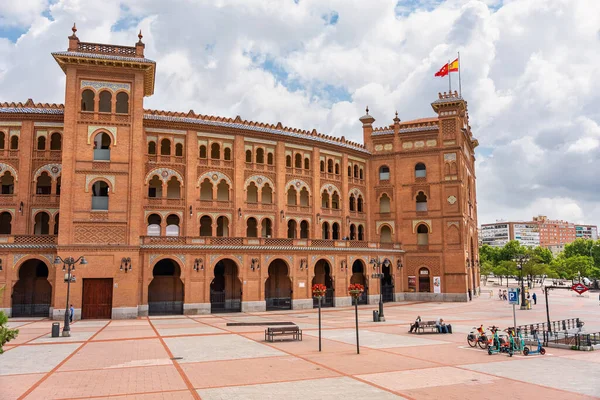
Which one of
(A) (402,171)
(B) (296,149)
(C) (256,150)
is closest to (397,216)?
(A) (402,171)

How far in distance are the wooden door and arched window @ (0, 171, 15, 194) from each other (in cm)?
1142

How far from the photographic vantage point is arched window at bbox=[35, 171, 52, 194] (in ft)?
134

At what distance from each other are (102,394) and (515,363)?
1487cm

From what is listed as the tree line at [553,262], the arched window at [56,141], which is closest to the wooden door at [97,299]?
the arched window at [56,141]

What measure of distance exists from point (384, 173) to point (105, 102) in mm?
31608

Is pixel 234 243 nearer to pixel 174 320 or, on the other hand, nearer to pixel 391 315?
pixel 174 320

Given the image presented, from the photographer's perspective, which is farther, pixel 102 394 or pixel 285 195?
pixel 285 195

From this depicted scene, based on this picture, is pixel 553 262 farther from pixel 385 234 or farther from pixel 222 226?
pixel 222 226

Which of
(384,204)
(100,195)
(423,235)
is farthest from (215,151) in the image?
(423,235)

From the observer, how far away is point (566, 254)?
127m

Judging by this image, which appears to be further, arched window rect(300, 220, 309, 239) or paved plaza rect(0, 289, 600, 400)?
arched window rect(300, 220, 309, 239)

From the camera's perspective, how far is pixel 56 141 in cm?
4184

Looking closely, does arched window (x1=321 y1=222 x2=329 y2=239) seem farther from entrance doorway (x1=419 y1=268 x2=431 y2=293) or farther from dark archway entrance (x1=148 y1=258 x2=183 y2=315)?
dark archway entrance (x1=148 y1=258 x2=183 y2=315)

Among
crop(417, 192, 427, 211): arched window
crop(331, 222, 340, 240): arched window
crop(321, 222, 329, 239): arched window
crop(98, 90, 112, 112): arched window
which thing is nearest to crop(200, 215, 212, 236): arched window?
crop(98, 90, 112, 112): arched window
